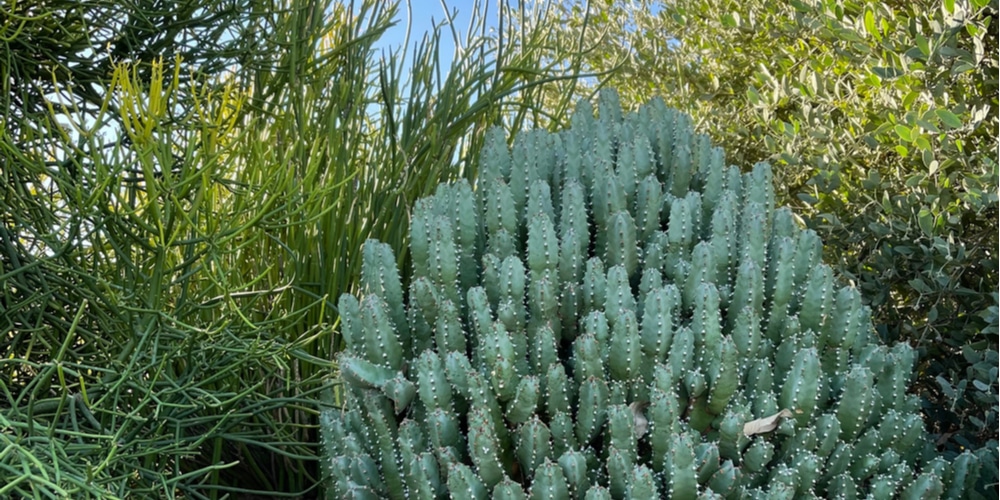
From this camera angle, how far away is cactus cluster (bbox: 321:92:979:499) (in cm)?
193

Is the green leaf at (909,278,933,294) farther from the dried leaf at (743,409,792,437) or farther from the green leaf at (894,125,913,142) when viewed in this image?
the dried leaf at (743,409,792,437)

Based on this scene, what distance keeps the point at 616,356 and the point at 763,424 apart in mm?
370

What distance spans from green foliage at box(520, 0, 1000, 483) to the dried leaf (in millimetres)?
953

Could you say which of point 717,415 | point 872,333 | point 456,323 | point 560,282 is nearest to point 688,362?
point 717,415

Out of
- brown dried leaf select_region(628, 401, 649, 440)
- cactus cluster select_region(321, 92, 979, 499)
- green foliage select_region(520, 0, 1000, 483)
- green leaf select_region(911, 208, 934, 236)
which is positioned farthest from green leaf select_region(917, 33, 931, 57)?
brown dried leaf select_region(628, 401, 649, 440)

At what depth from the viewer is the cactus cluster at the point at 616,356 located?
1.93 m

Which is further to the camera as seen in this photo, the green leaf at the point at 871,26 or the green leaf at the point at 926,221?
the green leaf at the point at 871,26

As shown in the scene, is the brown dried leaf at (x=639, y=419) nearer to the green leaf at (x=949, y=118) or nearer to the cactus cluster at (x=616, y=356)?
the cactus cluster at (x=616, y=356)

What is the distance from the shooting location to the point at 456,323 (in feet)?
6.87

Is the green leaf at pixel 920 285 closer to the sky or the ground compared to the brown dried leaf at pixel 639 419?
closer to the sky

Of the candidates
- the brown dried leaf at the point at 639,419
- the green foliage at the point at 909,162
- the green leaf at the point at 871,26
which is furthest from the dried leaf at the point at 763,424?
the green leaf at the point at 871,26

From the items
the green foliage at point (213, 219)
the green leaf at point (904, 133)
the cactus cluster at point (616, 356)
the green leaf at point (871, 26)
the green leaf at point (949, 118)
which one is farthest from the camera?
the green leaf at point (871, 26)

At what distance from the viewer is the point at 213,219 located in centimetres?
254

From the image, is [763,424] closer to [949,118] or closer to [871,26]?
[949,118]
